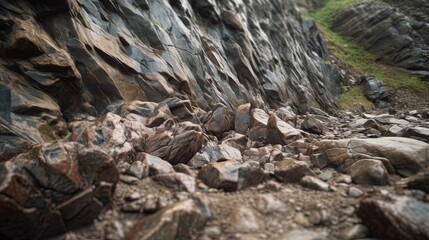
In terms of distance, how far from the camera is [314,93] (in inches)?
919

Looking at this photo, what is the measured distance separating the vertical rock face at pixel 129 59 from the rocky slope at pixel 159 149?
5cm

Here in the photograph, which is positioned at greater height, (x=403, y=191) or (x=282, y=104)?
(x=403, y=191)

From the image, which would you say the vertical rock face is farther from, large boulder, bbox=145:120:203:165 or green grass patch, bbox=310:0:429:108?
green grass patch, bbox=310:0:429:108

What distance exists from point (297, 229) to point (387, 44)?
3634 cm

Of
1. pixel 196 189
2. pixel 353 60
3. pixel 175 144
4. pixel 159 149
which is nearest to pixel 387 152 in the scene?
pixel 196 189

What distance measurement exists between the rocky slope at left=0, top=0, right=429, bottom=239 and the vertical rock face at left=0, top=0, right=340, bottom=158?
0.18ft

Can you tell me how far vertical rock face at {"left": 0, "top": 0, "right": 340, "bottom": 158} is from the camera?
7957 millimetres

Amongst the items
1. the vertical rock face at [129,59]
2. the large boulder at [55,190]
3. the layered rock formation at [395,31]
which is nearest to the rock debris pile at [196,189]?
the large boulder at [55,190]

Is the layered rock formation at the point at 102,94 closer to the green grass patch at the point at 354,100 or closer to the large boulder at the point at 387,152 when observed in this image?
the large boulder at the point at 387,152

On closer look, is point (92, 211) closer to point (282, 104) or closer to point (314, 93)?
point (282, 104)

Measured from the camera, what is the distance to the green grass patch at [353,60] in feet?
90.7

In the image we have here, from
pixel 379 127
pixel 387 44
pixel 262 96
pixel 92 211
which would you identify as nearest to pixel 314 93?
pixel 262 96

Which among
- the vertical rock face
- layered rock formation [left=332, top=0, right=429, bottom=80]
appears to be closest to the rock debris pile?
the vertical rock face

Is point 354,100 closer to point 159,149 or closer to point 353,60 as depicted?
point 353,60
